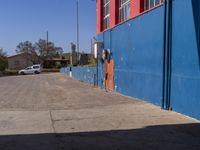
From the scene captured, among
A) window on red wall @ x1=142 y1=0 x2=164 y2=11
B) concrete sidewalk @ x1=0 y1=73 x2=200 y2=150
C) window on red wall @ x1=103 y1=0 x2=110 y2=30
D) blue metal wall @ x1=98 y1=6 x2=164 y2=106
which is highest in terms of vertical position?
window on red wall @ x1=103 y1=0 x2=110 y2=30

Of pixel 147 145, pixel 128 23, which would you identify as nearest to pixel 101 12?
pixel 128 23

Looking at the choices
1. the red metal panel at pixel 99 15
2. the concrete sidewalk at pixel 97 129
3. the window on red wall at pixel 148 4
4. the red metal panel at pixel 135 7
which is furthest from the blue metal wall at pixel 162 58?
the red metal panel at pixel 99 15

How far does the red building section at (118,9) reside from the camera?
69.5ft

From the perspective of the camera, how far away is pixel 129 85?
20844mm

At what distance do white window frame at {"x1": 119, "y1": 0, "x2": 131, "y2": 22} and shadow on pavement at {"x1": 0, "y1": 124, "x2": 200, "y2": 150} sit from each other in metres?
14.8

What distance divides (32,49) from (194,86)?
391ft

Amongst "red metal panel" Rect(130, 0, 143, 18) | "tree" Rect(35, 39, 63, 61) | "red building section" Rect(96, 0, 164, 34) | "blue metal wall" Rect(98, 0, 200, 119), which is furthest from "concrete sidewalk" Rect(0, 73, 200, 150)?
"tree" Rect(35, 39, 63, 61)

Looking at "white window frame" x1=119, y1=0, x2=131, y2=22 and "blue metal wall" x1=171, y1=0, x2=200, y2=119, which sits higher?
"white window frame" x1=119, y1=0, x2=131, y2=22

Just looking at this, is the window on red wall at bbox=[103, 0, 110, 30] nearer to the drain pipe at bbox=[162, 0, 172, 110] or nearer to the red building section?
the red building section

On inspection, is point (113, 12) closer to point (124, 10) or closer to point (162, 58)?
point (124, 10)

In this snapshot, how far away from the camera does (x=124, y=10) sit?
85.9 feet

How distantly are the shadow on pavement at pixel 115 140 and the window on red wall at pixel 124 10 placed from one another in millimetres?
14895

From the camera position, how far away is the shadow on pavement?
903cm

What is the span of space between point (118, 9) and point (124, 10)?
71.5 inches
